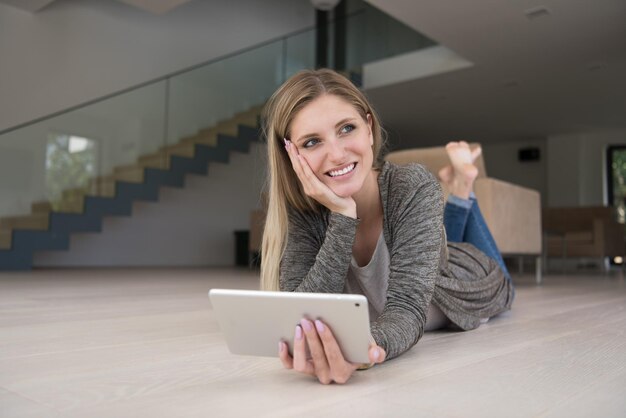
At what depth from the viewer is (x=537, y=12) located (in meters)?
4.88

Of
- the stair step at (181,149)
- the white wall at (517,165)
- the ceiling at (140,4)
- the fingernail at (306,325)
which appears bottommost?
the fingernail at (306,325)

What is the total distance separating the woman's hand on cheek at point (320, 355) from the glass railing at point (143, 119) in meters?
4.80

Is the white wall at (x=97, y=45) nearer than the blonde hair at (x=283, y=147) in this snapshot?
No

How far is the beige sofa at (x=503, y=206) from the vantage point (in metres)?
3.36

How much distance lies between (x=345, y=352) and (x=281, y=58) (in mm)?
7195

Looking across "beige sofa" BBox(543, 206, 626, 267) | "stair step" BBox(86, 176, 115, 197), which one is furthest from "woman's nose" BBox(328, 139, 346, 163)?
"beige sofa" BBox(543, 206, 626, 267)

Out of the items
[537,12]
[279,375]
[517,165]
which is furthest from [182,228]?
[279,375]

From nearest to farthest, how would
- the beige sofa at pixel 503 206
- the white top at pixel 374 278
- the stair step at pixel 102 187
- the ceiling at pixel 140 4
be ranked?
the white top at pixel 374 278 < the beige sofa at pixel 503 206 < the ceiling at pixel 140 4 < the stair step at pixel 102 187

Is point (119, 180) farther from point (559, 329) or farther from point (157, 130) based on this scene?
point (559, 329)

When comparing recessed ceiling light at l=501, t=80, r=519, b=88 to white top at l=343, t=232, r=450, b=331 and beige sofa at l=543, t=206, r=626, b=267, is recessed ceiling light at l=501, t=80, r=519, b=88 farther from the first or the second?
white top at l=343, t=232, r=450, b=331

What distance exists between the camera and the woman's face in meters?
1.07

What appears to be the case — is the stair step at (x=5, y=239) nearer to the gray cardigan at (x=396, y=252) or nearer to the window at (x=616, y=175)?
the gray cardigan at (x=396, y=252)

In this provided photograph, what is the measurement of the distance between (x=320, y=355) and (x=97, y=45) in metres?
6.83

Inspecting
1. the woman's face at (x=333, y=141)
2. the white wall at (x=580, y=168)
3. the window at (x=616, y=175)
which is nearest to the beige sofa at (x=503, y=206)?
the woman's face at (x=333, y=141)
